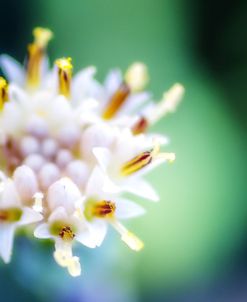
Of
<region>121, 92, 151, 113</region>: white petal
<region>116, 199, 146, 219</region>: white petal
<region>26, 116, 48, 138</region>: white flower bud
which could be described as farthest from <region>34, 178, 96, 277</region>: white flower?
<region>121, 92, 151, 113</region>: white petal

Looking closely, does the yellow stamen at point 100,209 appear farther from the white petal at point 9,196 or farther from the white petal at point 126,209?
the white petal at point 9,196

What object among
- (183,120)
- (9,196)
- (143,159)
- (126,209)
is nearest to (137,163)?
(143,159)

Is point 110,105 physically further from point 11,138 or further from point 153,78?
point 153,78

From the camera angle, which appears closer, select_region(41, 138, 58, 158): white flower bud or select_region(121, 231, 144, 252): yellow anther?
select_region(121, 231, 144, 252): yellow anther

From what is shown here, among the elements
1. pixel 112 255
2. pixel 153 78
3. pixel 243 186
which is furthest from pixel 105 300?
pixel 153 78

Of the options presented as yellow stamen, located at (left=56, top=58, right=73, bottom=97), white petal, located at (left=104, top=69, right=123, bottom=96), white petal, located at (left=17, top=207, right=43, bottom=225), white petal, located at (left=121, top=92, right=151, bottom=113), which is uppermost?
white petal, located at (left=104, top=69, right=123, bottom=96)

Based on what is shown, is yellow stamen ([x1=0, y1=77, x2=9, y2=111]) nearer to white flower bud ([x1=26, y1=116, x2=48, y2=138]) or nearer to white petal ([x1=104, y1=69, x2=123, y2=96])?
white flower bud ([x1=26, y1=116, x2=48, y2=138])

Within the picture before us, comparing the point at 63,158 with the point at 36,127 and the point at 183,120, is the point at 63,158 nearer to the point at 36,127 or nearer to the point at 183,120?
the point at 36,127
